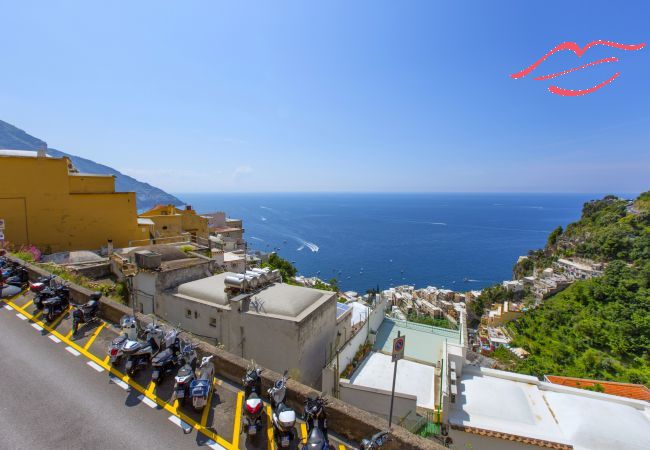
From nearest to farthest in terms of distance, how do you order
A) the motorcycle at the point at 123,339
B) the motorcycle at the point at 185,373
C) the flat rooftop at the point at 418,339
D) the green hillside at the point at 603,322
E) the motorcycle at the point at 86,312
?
the motorcycle at the point at 185,373
the motorcycle at the point at 123,339
the motorcycle at the point at 86,312
the flat rooftop at the point at 418,339
the green hillside at the point at 603,322

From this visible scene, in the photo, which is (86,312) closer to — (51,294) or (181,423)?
(51,294)

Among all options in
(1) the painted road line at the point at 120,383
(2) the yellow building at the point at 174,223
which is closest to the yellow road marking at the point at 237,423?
(1) the painted road line at the point at 120,383

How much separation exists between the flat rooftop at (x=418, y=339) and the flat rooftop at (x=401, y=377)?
110cm

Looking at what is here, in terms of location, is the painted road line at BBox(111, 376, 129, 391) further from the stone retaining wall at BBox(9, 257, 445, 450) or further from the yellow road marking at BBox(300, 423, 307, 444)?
the yellow road marking at BBox(300, 423, 307, 444)

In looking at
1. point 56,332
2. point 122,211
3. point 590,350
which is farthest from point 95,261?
point 590,350

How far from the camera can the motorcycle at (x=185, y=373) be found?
629 cm

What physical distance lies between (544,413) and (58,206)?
89.6 feet

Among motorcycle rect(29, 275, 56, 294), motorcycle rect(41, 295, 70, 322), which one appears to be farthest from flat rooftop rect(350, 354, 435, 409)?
motorcycle rect(29, 275, 56, 294)

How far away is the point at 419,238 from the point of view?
137375 millimetres

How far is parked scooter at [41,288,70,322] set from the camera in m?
9.75

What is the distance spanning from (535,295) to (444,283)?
2455cm

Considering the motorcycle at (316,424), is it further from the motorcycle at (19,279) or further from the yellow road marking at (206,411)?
the motorcycle at (19,279)

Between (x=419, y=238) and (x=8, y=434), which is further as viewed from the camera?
(x=419, y=238)

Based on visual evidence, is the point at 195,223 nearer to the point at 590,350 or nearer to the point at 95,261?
the point at 95,261
